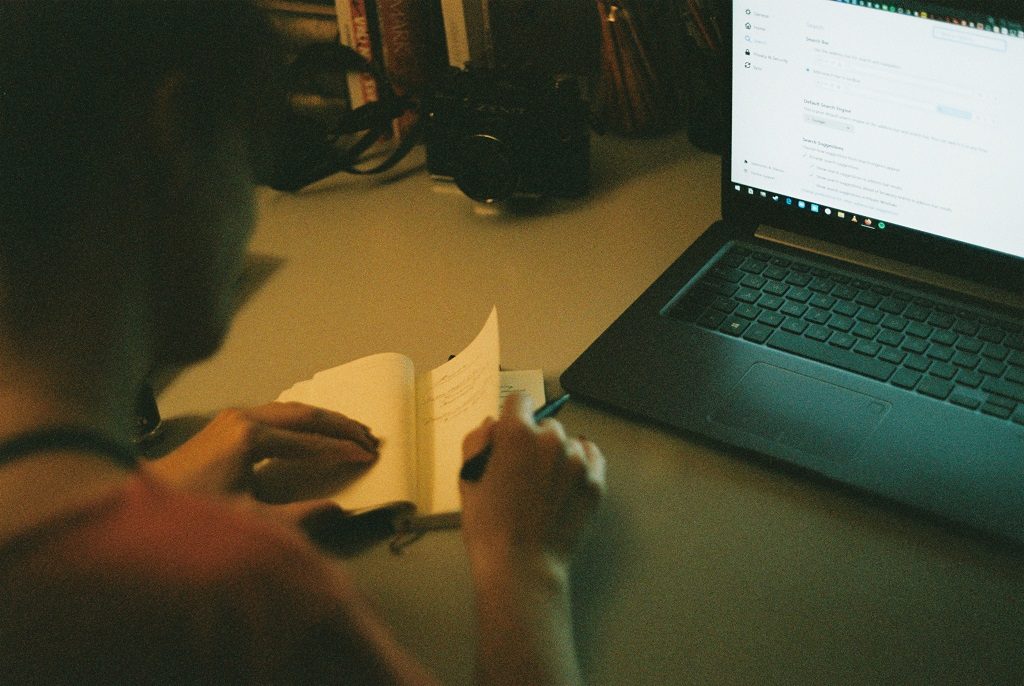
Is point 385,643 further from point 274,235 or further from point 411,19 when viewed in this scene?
point 411,19

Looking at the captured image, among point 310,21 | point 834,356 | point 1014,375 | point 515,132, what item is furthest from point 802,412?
point 310,21

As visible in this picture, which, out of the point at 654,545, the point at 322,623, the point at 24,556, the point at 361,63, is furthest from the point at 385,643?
the point at 361,63

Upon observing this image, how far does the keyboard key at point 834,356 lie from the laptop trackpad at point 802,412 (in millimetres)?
28

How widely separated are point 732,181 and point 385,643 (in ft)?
2.30

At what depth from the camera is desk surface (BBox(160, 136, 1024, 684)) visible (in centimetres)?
71

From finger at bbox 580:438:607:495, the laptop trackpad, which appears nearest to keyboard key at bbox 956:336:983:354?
the laptop trackpad

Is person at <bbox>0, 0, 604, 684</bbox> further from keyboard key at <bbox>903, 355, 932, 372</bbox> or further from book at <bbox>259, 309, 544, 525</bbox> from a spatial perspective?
keyboard key at <bbox>903, 355, 932, 372</bbox>

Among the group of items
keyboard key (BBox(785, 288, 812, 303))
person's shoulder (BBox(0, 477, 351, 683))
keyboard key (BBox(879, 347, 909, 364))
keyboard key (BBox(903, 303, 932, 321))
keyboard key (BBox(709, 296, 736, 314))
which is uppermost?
person's shoulder (BBox(0, 477, 351, 683))

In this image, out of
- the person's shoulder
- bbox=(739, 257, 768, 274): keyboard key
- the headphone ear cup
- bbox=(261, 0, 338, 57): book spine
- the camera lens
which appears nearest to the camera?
the person's shoulder

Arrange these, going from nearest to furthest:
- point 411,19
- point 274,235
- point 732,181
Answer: point 732,181 → point 274,235 → point 411,19

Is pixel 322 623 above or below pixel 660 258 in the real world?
above

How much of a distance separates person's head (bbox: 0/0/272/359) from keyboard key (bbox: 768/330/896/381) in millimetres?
531

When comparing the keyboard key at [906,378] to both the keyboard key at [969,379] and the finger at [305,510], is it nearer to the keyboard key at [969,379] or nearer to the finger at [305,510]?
the keyboard key at [969,379]

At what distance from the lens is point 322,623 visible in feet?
1.57
